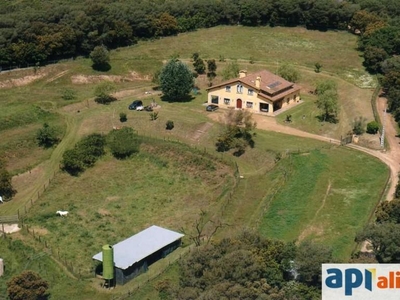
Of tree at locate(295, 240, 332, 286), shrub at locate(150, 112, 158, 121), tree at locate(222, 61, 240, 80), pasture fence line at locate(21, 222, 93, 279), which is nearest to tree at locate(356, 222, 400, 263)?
tree at locate(295, 240, 332, 286)

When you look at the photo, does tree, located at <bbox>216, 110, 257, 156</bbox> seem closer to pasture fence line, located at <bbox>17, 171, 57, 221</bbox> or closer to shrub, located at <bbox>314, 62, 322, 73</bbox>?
pasture fence line, located at <bbox>17, 171, 57, 221</bbox>

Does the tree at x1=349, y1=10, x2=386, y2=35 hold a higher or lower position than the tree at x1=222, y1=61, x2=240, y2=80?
higher

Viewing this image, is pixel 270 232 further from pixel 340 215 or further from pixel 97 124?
Result: pixel 97 124

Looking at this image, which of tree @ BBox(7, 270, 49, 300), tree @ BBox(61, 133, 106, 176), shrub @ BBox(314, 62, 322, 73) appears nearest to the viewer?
tree @ BBox(7, 270, 49, 300)

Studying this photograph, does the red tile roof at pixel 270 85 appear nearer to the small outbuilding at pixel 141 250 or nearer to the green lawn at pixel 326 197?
the green lawn at pixel 326 197

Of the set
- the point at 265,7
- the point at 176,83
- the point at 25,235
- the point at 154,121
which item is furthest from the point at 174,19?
the point at 25,235

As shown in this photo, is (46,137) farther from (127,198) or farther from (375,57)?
(375,57)

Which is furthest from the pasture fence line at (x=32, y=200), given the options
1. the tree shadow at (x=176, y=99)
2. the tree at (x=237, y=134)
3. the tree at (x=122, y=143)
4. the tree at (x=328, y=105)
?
the tree at (x=328, y=105)
